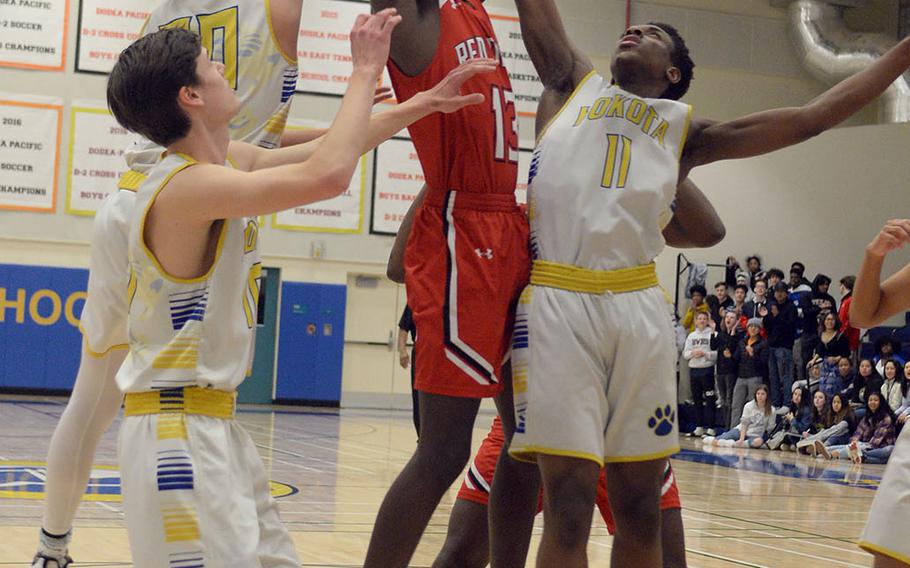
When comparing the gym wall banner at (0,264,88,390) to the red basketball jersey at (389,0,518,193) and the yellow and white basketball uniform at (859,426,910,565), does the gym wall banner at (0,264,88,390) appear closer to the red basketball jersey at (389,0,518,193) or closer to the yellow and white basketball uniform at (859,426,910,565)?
the red basketball jersey at (389,0,518,193)

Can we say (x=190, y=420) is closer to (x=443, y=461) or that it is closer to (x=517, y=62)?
(x=443, y=461)

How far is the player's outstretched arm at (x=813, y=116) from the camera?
11.2 ft

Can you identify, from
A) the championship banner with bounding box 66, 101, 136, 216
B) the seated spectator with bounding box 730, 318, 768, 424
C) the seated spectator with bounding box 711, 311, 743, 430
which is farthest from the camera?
the championship banner with bounding box 66, 101, 136, 216

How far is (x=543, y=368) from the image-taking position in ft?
10.6

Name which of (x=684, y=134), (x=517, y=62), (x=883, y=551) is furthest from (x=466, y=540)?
(x=517, y=62)

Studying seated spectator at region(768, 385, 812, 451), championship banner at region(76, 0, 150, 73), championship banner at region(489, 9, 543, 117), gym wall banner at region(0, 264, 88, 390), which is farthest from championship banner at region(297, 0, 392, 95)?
seated spectator at region(768, 385, 812, 451)

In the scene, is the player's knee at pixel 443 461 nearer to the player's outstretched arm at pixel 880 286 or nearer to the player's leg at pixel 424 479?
the player's leg at pixel 424 479

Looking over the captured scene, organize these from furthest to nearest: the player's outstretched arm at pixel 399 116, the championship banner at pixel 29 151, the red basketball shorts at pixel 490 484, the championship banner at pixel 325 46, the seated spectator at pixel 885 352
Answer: the championship banner at pixel 325 46 < the championship banner at pixel 29 151 < the seated spectator at pixel 885 352 < the red basketball shorts at pixel 490 484 < the player's outstretched arm at pixel 399 116

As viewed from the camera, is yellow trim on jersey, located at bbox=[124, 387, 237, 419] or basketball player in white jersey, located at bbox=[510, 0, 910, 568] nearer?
yellow trim on jersey, located at bbox=[124, 387, 237, 419]

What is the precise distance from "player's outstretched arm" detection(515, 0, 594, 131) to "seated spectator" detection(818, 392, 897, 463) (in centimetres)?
1045

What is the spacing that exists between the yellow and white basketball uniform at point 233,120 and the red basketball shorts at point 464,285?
602mm

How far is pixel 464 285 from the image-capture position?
332cm

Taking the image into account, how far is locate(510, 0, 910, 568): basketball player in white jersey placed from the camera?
126 inches

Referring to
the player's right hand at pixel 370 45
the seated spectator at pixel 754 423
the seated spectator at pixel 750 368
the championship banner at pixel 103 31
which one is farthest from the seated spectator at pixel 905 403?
the player's right hand at pixel 370 45
